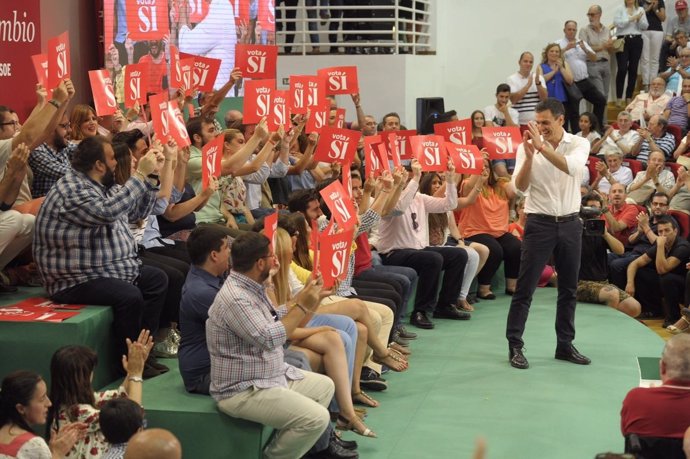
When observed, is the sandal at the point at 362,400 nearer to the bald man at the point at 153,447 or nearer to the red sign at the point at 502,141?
the red sign at the point at 502,141

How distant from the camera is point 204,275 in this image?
520cm

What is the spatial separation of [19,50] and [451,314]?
13.3 ft

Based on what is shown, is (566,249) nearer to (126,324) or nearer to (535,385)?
(535,385)

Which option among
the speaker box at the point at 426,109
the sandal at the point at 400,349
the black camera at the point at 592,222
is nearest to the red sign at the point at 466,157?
the sandal at the point at 400,349

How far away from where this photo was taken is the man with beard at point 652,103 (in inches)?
545

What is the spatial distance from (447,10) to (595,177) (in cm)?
583

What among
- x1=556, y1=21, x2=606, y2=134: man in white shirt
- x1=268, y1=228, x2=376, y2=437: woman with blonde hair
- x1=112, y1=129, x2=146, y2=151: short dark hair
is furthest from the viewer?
x1=556, y1=21, x2=606, y2=134: man in white shirt

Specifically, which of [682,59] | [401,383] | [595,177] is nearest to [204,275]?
[401,383]

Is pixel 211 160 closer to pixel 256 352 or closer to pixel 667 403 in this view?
pixel 256 352

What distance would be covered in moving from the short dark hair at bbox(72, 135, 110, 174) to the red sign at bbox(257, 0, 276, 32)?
288 inches

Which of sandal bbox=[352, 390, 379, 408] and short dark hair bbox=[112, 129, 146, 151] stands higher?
short dark hair bbox=[112, 129, 146, 151]

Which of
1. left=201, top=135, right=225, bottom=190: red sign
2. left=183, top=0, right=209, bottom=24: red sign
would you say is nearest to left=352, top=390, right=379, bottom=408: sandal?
left=201, top=135, right=225, bottom=190: red sign

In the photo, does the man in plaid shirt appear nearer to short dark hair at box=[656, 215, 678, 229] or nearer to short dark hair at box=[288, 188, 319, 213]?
short dark hair at box=[288, 188, 319, 213]

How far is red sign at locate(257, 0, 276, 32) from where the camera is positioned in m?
12.5
